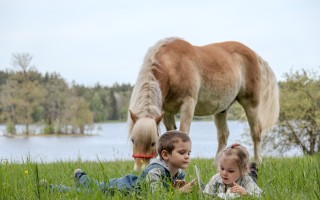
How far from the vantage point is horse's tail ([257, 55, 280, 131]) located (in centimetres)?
936

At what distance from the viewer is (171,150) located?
394 centimetres

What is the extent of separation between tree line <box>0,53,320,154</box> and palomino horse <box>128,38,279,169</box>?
22984 mm

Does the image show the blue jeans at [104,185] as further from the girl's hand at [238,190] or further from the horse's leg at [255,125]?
the horse's leg at [255,125]

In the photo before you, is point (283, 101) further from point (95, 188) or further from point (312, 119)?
point (95, 188)

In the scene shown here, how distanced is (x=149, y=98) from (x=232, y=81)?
2506 millimetres

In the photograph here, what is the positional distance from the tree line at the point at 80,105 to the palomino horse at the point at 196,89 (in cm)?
2298

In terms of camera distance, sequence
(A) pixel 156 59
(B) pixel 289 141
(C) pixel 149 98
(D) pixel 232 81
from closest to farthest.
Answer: (C) pixel 149 98 < (A) pixel 156 59 < (D) pixel 232 81 < (B) pixel 289 141

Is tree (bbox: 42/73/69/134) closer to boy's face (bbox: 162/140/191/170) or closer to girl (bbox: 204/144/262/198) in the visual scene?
boy's face (bbox: 162/140/191/170)

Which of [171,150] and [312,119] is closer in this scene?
[171,150]

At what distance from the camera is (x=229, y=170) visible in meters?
A: 3.68

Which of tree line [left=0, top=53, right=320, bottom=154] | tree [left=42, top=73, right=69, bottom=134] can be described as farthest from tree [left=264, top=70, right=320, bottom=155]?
tree [left=42, top=73, right=69, bottom=134]

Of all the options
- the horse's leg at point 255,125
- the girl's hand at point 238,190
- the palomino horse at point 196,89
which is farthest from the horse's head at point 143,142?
the horse's leg at point 255,125

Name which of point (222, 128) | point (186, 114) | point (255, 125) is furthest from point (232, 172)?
point (255, 125)

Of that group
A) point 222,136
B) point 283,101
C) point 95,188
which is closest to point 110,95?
point 283,101
